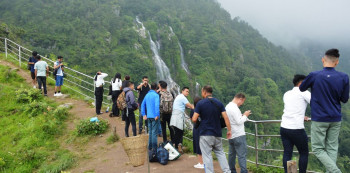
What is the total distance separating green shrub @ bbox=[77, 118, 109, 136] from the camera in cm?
750

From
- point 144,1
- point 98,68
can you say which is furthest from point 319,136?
point 144,1

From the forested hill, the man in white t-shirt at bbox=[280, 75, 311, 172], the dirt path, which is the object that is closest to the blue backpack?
the dirt path

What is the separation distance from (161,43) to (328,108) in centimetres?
7741

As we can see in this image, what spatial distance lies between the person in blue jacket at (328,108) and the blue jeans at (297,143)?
1.52 ft

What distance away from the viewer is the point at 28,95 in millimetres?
9070

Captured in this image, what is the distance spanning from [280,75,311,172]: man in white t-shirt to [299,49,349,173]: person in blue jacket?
0.46 meters

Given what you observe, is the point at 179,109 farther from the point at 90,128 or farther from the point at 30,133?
the point at 30,133

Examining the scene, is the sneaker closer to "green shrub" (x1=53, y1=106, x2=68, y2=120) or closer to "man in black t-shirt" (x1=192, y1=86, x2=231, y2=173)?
"man in black t-shirt" (x1=192, y1=86, x2=231, y2=173)

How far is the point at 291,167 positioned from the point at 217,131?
126 centimetres

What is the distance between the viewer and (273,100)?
6775 cm

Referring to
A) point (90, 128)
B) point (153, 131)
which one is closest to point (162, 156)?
point (153, 131)

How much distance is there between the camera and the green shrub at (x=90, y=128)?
750cm

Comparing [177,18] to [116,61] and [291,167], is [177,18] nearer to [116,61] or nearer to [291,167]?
[116,61]

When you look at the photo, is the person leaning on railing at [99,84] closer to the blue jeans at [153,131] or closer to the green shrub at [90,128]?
the green shrub at [90,128]
